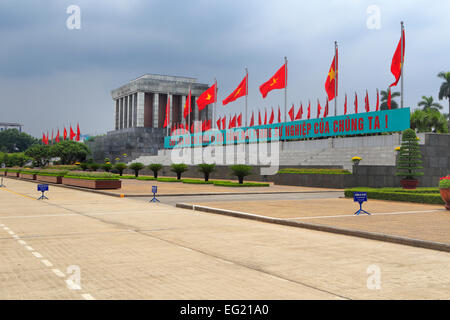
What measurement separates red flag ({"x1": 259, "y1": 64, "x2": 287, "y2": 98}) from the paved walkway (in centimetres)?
3820

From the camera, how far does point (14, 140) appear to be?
178625 mm

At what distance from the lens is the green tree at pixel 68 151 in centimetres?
8834

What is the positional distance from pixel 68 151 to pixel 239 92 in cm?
4752

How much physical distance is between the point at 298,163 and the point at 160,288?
44052 millimetres

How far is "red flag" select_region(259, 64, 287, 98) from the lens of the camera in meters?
49.8

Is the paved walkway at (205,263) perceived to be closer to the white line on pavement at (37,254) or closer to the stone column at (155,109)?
the white line on pavement at (37,254)

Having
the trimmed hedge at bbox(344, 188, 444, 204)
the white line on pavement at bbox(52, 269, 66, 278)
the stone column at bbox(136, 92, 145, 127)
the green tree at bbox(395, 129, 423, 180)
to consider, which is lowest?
the white line on pavement at bbox(52, 269, 66, 278)

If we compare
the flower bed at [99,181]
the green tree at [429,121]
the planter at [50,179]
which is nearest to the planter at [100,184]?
the flower bed at [99,181]

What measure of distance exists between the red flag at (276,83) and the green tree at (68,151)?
164 ft

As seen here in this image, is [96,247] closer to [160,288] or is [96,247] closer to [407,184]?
[160,288]

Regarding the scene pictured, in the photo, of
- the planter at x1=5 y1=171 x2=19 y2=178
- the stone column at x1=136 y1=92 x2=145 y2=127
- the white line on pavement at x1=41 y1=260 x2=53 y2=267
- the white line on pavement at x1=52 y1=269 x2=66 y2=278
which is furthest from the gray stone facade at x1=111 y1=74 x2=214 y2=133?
the white line on pavement at x1=52 y1=269 x2=66 y2=278

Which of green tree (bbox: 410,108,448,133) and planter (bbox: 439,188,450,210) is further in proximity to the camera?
green tree (bbox: 410,108,448,133)

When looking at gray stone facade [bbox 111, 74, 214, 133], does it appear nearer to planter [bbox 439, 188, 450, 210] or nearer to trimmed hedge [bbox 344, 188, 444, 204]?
trimmed hedge [bbox 344, 188, 444, 204]
